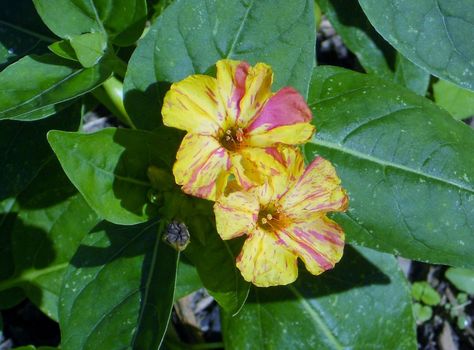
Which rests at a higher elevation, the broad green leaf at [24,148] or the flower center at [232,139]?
the flower center at [232,139]

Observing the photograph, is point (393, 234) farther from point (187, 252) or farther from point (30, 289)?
point (30, 289)

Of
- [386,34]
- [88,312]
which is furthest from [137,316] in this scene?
[386,34]

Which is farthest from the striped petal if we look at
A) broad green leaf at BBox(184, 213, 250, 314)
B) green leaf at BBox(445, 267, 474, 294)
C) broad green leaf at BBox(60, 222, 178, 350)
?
green leaf at BBox(445, 267, 474, 294)

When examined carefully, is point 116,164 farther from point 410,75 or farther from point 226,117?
point 410,75

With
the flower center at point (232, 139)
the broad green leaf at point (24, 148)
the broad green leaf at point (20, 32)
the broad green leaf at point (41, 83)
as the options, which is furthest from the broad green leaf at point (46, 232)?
the flower center at point (232, 139)

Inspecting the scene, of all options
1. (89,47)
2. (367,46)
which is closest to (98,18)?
(89,47)

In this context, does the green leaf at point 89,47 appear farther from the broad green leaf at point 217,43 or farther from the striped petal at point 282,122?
the striped petal at point 282,122
